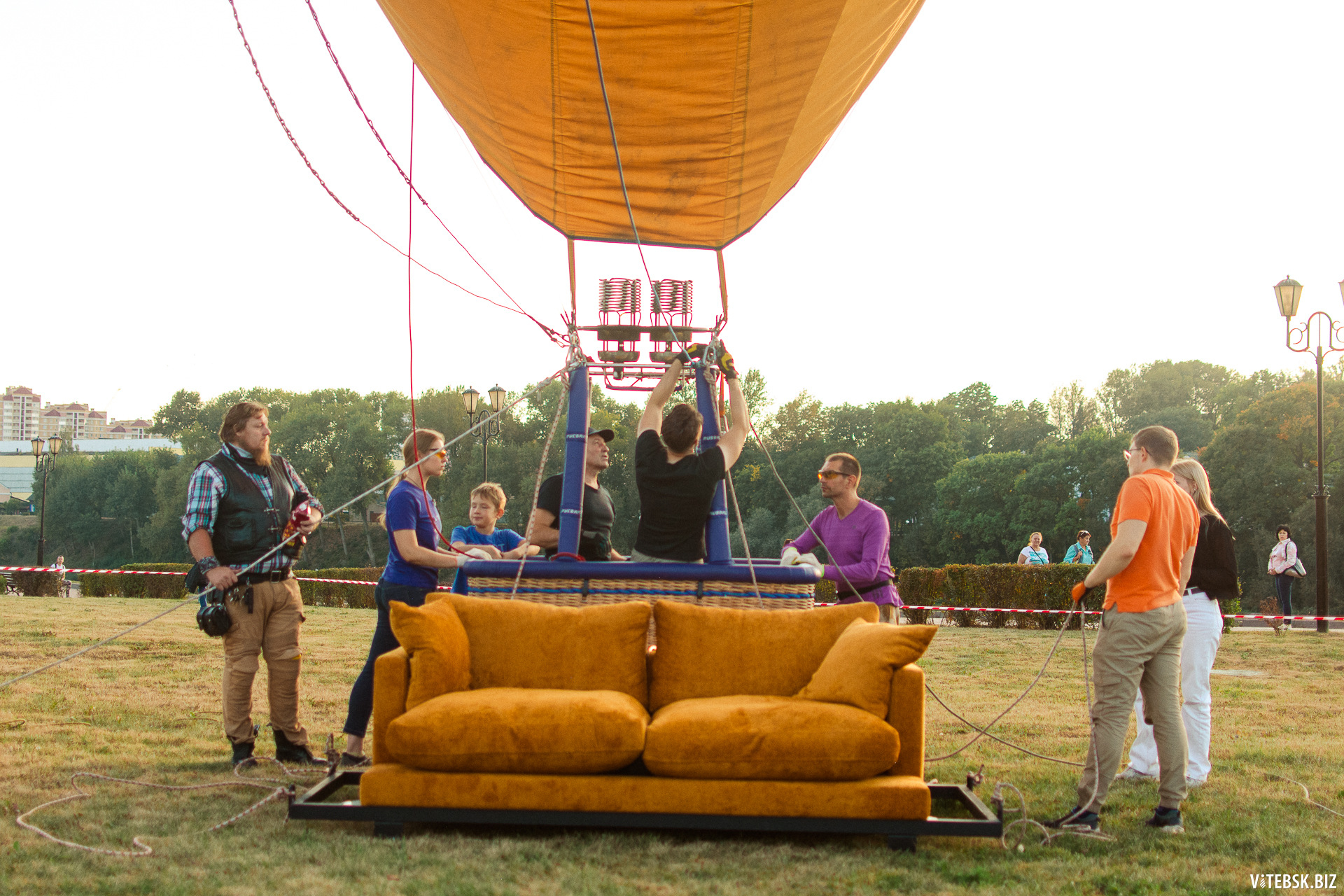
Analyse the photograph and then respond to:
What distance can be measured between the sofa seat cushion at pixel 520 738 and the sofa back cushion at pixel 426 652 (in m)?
0.19

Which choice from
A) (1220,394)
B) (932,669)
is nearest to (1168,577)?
(932,669)

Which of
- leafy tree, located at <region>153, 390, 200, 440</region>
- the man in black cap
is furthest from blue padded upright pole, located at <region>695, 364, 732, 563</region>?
leafy tree, located at <region>153, 390, 200, 440</region>

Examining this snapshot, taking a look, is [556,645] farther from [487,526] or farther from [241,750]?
[487,526]

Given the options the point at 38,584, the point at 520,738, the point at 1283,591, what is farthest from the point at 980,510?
the point at 520,738

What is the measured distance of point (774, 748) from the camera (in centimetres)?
323

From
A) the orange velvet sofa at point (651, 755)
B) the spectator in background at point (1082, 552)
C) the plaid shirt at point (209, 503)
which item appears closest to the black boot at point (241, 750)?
the plaid shirt at point (209, 503)

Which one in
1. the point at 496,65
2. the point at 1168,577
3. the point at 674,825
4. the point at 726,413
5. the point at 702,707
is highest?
the point at 496,65

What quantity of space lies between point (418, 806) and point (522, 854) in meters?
0.40

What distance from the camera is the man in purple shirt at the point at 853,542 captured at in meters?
4.59

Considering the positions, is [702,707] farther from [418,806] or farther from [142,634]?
[142,634]

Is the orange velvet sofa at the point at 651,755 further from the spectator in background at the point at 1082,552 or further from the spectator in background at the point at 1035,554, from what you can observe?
the spectator in background at the point at 1035,554

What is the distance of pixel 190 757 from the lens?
15.1 ft

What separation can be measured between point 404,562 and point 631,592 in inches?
44.1

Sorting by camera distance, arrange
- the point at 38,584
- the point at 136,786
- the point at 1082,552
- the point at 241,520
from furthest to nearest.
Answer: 1. the point at 38,584
2. the point at 1082,552
3. the point at 241,520
4. the point at 136,786
